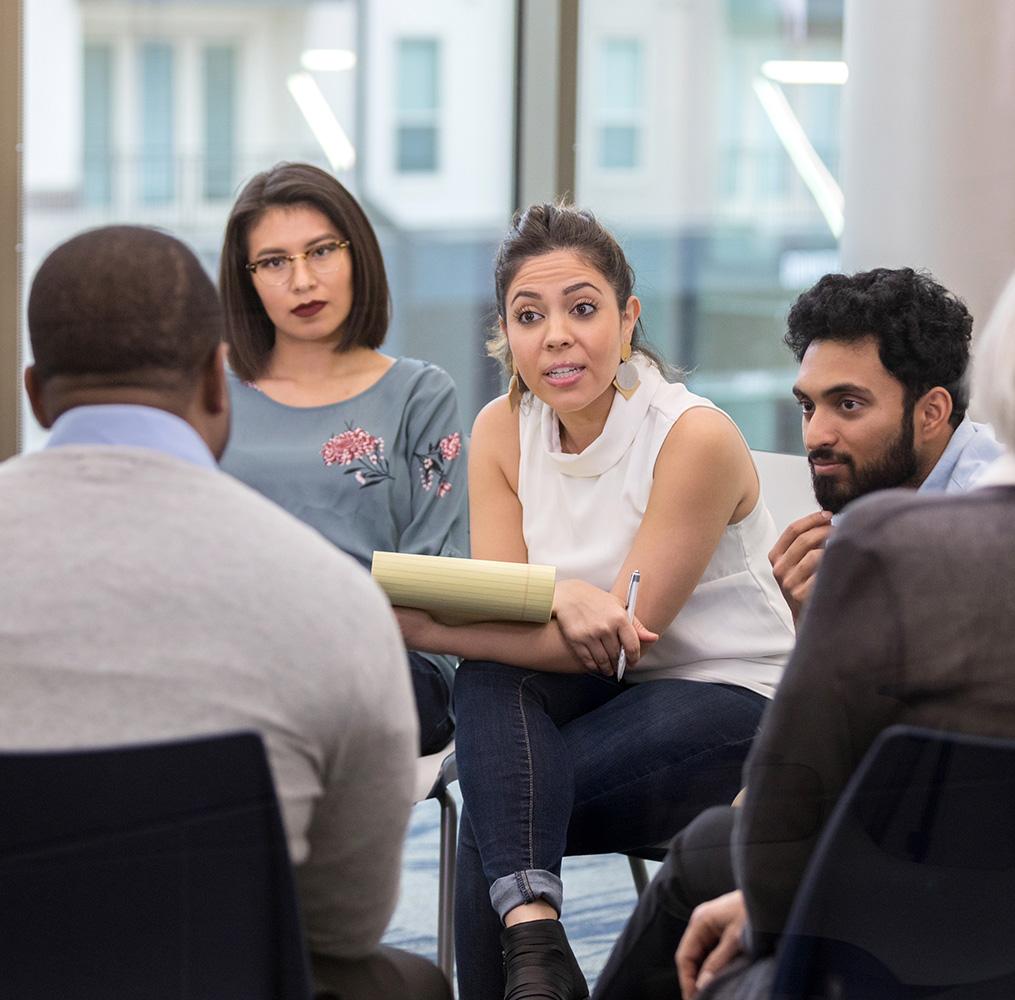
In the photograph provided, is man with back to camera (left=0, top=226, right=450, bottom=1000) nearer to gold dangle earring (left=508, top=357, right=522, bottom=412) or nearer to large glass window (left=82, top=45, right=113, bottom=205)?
gold dangle earring (left=508, top=357, right=522, bottom=412)

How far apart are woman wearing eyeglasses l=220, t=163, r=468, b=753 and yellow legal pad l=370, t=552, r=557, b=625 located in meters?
0.04

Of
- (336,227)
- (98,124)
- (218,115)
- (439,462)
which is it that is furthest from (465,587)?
(218,115)

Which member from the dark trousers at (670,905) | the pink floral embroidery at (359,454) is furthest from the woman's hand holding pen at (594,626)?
the dark trousers at (670,905)

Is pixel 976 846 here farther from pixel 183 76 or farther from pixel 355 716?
pixel 183 76

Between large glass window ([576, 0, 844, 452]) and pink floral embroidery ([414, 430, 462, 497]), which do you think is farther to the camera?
large glass window ([576, 0, 844, 452])

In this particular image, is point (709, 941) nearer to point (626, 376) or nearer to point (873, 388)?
point (873, 388)

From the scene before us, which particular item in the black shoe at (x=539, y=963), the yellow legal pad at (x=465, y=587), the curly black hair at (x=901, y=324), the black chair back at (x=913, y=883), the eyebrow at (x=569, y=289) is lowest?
the black shoe at (x=539, y=963)

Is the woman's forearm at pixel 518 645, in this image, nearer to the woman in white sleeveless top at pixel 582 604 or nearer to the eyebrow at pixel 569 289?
the woman in white sleeveless top at pixel 582 604

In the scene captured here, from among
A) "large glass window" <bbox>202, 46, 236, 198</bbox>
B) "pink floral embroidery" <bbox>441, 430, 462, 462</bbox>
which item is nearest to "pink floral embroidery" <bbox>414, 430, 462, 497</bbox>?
"pink floral embroidery" <bbox>441, 430, 462, 462</bbox>

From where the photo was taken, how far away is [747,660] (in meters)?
1.38

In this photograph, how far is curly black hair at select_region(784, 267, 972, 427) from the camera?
1275 millimetres

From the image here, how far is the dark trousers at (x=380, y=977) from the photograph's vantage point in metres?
0.99

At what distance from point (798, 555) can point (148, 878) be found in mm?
581

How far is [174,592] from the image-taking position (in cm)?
86
